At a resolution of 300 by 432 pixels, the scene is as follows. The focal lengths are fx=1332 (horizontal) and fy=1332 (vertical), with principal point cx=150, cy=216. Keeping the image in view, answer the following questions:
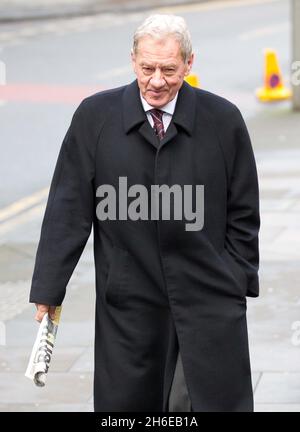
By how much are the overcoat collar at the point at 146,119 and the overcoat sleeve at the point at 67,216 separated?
171 millimetres

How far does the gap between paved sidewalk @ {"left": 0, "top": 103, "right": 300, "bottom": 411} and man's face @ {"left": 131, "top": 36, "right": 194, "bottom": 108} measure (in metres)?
2.20

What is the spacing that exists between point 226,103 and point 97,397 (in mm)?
1230

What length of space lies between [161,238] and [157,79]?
587mm

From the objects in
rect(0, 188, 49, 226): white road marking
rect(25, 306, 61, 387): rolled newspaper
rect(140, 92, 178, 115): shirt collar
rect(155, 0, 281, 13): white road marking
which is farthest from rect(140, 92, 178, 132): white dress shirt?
rect(155, 0, 281, 13): white road marking

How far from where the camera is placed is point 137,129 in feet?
16.2

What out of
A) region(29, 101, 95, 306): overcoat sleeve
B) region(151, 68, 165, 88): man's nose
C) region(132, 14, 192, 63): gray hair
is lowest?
region(29, 101, 95, 306): overcoat sleeve

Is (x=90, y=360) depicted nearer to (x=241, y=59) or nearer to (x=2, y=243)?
(x=2, y=243)

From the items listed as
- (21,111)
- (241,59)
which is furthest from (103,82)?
(241,59)

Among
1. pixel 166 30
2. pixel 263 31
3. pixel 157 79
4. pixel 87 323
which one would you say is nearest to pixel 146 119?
pixel 157 79

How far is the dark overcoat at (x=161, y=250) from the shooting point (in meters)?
4.92

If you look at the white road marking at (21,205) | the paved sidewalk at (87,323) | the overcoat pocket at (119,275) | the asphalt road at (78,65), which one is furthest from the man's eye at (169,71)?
the asphalt road at (78,65)

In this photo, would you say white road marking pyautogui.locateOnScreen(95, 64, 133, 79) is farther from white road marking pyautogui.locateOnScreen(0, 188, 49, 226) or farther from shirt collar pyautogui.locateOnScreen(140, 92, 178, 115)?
shirt collar pyautogui.locateOnScreen(140, 92, 178, 115)

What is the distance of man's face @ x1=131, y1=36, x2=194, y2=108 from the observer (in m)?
4.75

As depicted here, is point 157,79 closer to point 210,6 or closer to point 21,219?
point 21,219
